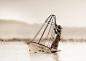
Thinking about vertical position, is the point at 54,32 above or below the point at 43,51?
above

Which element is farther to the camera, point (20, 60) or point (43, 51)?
point (43, 51)

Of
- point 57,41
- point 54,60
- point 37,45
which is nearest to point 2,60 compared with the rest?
point 54,60

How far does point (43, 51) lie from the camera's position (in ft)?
27.5

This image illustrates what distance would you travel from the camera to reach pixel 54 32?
7.91 m

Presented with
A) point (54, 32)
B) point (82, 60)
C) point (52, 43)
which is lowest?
point (82, 60)

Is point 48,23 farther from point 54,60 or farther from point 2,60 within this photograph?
point 2,60

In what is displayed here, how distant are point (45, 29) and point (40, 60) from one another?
6.44 ft

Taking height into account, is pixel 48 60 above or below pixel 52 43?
below

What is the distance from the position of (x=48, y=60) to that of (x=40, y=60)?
0.29 metres

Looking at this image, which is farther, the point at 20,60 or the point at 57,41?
A: the point at 57,41

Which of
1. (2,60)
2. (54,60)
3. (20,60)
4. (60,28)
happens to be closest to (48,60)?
(54,60)

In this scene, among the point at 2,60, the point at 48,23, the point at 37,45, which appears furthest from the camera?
the point at 37,45

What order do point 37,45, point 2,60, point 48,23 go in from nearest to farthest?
1. point 2,60
2. point 48,23
3. point 37,45

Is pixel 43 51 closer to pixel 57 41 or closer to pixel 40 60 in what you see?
pixel 57 41
